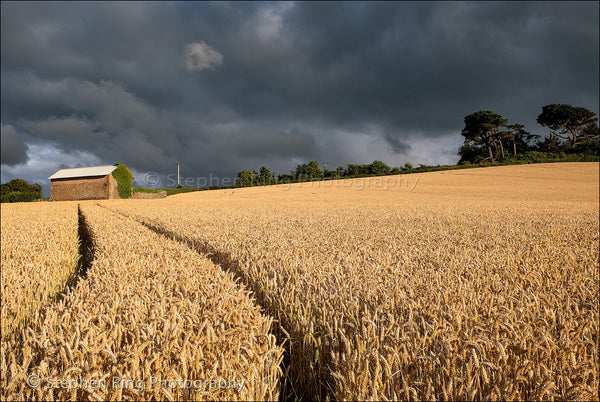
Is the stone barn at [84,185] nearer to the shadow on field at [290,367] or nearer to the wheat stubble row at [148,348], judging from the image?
the shadow on field at [290,367]

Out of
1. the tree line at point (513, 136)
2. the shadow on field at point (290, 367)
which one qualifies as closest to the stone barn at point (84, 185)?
the tree line at point (513, 136)

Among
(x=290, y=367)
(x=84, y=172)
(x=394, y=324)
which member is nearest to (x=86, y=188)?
(x=84, y=172)

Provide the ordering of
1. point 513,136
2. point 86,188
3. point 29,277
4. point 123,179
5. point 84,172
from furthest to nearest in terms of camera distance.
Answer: point 513,136
point 123,179
point 84,172
point 86,188
point 29,277

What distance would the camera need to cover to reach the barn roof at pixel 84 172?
46.1m

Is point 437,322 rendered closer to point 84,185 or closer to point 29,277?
point 29,277

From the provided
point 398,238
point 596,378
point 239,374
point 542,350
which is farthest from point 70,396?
point 398,238

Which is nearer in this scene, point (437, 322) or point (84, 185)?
point (437, 322)

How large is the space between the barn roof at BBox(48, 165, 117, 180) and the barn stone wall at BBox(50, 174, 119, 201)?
54 cm

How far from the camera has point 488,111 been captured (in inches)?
2670

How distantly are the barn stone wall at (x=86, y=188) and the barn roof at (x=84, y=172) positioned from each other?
1.76 ft

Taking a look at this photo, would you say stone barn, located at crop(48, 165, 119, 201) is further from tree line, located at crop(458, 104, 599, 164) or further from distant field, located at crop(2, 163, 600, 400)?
tree line, located at crop(458, 104, 599, 164)

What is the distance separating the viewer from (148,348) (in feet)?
5.57

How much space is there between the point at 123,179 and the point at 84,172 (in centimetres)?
580

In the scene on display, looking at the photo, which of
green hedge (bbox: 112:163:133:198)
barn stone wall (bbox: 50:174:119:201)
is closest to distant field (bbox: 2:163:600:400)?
barn stone wall (bbox: 50:174:119:201)
